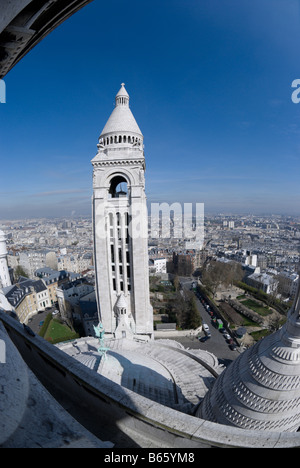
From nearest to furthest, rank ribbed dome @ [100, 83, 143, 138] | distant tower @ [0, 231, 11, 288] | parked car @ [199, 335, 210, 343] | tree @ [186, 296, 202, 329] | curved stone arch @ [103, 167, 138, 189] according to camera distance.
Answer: curved stone arch @ [103, 167, 138, 189] < ribbed dome @ [100, 83, 143, 138] < distant tower @ [0, 231, 11, 288] < parked car @ [199, 335, 210, 343] < tree @ [186, 296, 202, 329]

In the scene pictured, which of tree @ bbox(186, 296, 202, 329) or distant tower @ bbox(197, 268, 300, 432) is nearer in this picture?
distant tower @ bbox(197, 268, 300, 432)

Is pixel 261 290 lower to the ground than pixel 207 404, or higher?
lower

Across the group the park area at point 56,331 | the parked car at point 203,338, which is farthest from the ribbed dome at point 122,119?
the parked car at point 203,338

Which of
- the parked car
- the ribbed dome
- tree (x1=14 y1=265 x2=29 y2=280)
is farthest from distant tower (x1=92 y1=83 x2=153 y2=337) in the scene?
tree (x1=14 y1=265 x2=29 y2=280)

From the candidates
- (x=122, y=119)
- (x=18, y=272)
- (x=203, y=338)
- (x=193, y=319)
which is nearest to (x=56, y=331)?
(x=193, y=319)

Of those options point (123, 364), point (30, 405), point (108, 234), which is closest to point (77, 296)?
point (108, 234)

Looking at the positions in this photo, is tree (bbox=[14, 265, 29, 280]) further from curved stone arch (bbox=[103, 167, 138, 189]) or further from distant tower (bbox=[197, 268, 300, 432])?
distant tower (bbox=[197, 268, 300, 432])
